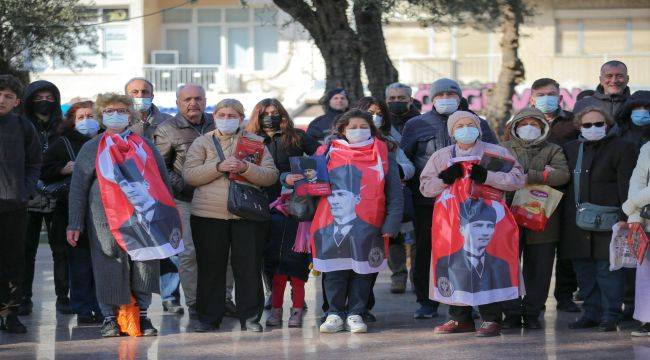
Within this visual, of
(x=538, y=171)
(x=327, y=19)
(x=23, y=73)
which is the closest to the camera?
(x=538, y=171)

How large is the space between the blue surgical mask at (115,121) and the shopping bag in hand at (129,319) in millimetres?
1360

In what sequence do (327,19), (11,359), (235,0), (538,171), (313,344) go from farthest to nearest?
(235,0)
(327,19)
(538,171)
(313,344)
(11,359)

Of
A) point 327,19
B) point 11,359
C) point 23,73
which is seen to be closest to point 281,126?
point 11,359

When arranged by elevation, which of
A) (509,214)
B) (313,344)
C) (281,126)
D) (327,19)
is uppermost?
(327,19)

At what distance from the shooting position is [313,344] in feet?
30.1

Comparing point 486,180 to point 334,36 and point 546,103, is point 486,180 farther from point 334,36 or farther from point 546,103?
point 334,36

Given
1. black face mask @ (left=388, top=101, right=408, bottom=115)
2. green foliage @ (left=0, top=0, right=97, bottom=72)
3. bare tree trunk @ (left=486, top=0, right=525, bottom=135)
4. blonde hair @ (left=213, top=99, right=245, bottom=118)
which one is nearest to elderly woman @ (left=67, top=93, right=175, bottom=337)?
blonde hair @ (left=213, top=99, right=245, bottom=118)

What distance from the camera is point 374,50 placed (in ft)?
61.0

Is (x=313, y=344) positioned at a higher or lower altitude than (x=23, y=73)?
lower

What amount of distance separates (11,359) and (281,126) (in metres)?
3.07

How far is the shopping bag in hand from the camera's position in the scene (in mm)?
9453

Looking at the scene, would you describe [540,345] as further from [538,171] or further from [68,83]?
[68,83]

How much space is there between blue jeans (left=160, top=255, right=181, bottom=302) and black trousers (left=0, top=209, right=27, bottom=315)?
1741 millimetres

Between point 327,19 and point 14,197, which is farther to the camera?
point 327,19
